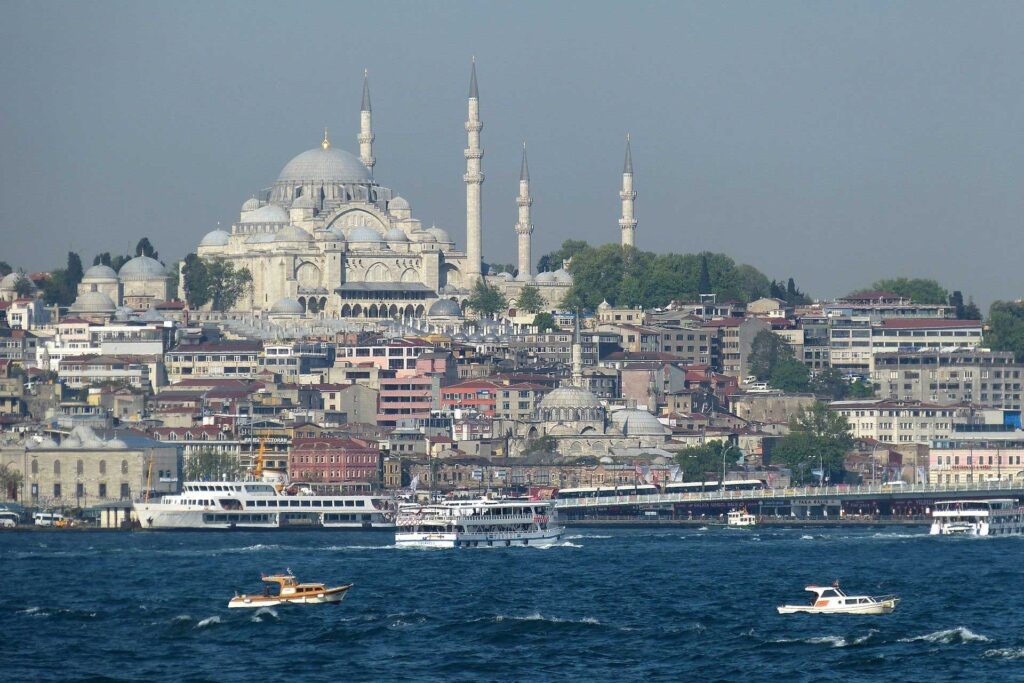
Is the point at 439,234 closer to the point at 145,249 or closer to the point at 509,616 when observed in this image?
the point at 145,249

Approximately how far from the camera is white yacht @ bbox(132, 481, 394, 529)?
230ft

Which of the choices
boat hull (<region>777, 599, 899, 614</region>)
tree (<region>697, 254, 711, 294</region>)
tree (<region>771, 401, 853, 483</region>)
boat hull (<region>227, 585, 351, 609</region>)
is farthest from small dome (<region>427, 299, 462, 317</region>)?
boat hull (<region>777, 599, 899, 614</region>)

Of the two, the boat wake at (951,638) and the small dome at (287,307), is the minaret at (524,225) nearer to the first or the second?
the small dome at (287,307)

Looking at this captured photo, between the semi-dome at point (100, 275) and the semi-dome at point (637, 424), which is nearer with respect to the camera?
the semi-dome at point (637, 424)

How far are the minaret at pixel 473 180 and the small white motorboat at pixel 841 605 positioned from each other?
63553mm

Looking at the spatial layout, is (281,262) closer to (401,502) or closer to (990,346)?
(990,346)

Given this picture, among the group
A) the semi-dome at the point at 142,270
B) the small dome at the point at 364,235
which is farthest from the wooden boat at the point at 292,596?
the semi-dome at the point at 142,270

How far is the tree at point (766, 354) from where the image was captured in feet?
341

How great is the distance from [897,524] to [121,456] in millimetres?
18817

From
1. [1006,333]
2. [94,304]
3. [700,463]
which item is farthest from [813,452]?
[94,304]

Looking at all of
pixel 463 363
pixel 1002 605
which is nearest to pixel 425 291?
pixel 463 363

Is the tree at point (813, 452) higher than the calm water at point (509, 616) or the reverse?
higher

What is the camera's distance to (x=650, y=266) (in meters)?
116

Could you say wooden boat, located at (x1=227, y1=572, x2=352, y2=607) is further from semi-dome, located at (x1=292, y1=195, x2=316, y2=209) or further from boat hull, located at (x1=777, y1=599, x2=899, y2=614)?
semi-dome, located at (x1=292, y1=195, x2=316, y2=209)
